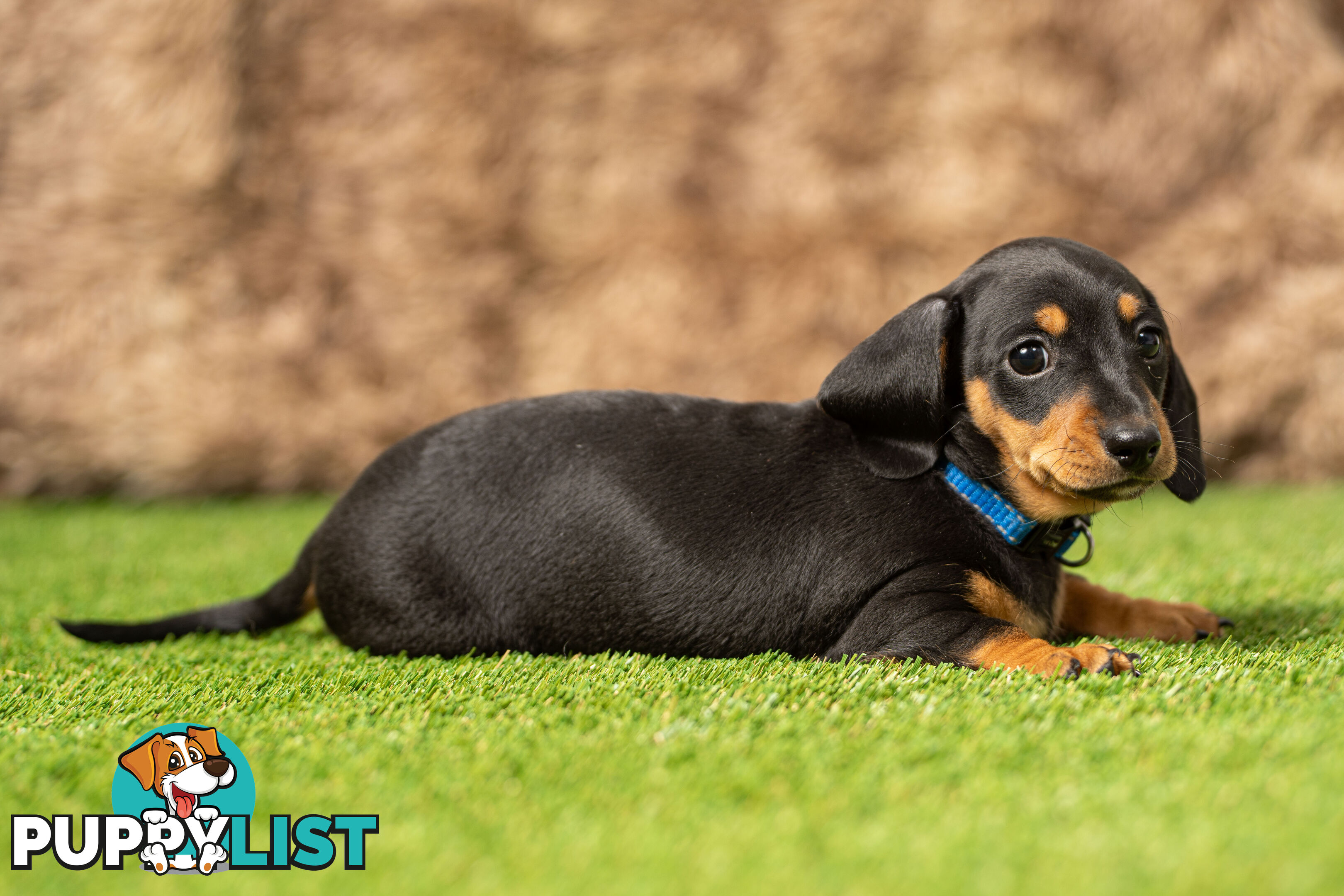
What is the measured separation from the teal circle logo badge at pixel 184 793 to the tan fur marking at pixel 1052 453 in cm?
142

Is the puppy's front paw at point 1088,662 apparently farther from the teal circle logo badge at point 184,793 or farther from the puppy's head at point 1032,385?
the teal circle logo badge at point 184,793

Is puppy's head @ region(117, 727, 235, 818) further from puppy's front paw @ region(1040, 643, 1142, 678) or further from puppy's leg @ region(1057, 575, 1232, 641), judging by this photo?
puppy's leg @ region(1057, 575, 1232, 641)

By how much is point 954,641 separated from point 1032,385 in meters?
0.50

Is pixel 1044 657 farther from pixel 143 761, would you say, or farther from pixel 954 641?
pixel 143 761

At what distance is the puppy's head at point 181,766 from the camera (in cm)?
148

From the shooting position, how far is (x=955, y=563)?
6.84ft

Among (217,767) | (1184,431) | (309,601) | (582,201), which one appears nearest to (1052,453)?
(1184,431)

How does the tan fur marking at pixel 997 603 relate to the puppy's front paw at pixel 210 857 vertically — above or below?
above

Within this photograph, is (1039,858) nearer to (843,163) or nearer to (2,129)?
(843,163)

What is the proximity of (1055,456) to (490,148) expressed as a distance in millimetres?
3624

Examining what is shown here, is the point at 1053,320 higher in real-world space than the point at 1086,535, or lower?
higher

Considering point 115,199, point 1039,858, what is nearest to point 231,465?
point 115,199

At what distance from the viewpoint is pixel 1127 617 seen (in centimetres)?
233

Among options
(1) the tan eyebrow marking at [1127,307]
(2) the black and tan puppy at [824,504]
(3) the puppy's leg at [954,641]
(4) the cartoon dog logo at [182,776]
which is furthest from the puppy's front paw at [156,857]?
(1) the tan eyebrow marking at [1127,307]
